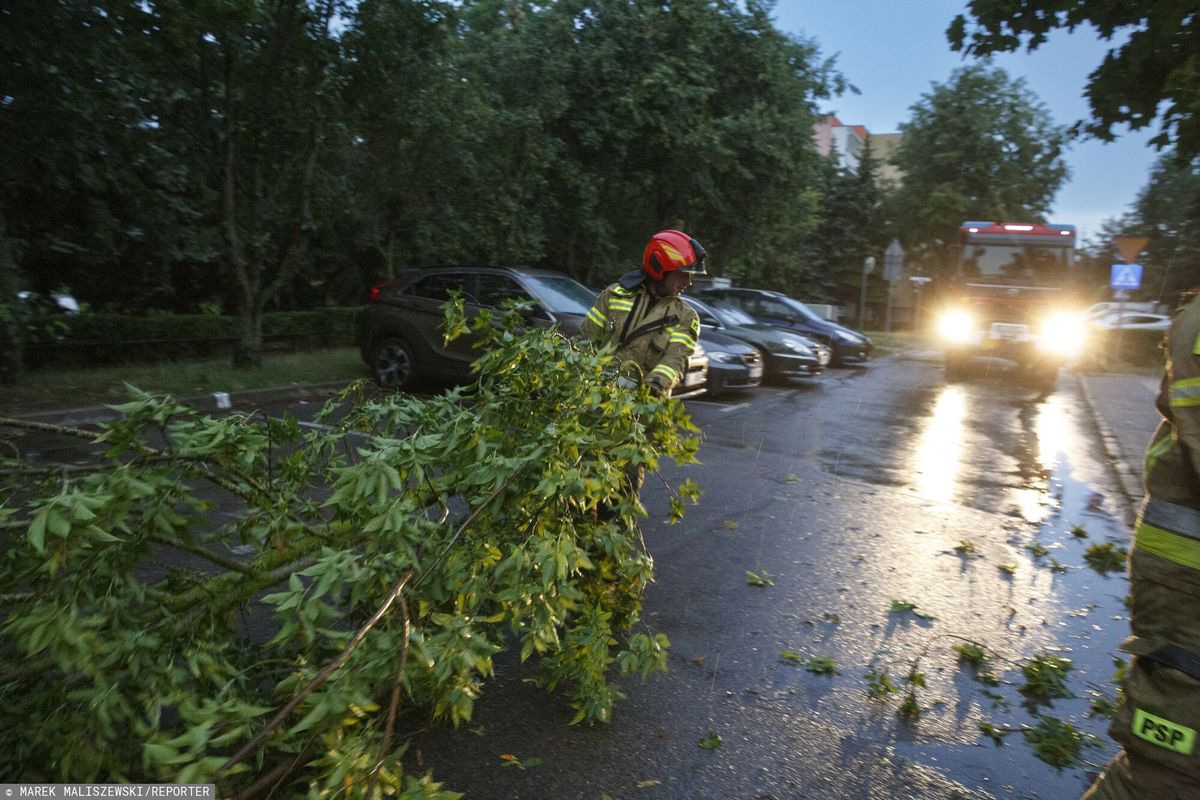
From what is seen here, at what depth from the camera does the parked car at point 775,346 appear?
48.3 ft

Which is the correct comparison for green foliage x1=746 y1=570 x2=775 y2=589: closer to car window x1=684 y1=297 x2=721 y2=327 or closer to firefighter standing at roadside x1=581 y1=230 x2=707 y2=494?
firefighter standing at roadside x1=581 y1=230 x2=707 y2=494

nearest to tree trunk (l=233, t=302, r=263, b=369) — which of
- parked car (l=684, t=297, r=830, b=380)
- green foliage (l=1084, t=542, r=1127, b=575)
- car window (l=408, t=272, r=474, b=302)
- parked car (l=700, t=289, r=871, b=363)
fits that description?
car window (l=408, t=272, r=474, b=302)

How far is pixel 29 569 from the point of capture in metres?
2.58

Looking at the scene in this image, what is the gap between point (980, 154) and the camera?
37781 millimetres

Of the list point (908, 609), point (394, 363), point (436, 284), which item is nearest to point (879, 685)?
point (908, 609)

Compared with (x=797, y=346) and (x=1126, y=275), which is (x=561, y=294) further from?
(x=1126, y=275)

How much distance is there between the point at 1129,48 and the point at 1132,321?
20.6m

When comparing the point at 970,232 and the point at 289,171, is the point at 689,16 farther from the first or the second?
the point at 289,171

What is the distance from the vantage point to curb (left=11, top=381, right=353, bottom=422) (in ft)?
26.7

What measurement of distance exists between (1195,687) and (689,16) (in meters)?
17.8

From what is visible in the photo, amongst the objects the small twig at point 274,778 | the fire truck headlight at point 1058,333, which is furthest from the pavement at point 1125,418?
the small twig at point 274,778

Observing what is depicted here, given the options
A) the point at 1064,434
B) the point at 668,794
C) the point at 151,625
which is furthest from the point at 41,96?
the point at 1064,434

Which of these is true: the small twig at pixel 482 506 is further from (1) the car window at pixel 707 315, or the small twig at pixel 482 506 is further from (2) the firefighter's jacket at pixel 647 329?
(1) the car window at pixel 707 315

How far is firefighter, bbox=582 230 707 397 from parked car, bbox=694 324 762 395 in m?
7.85
